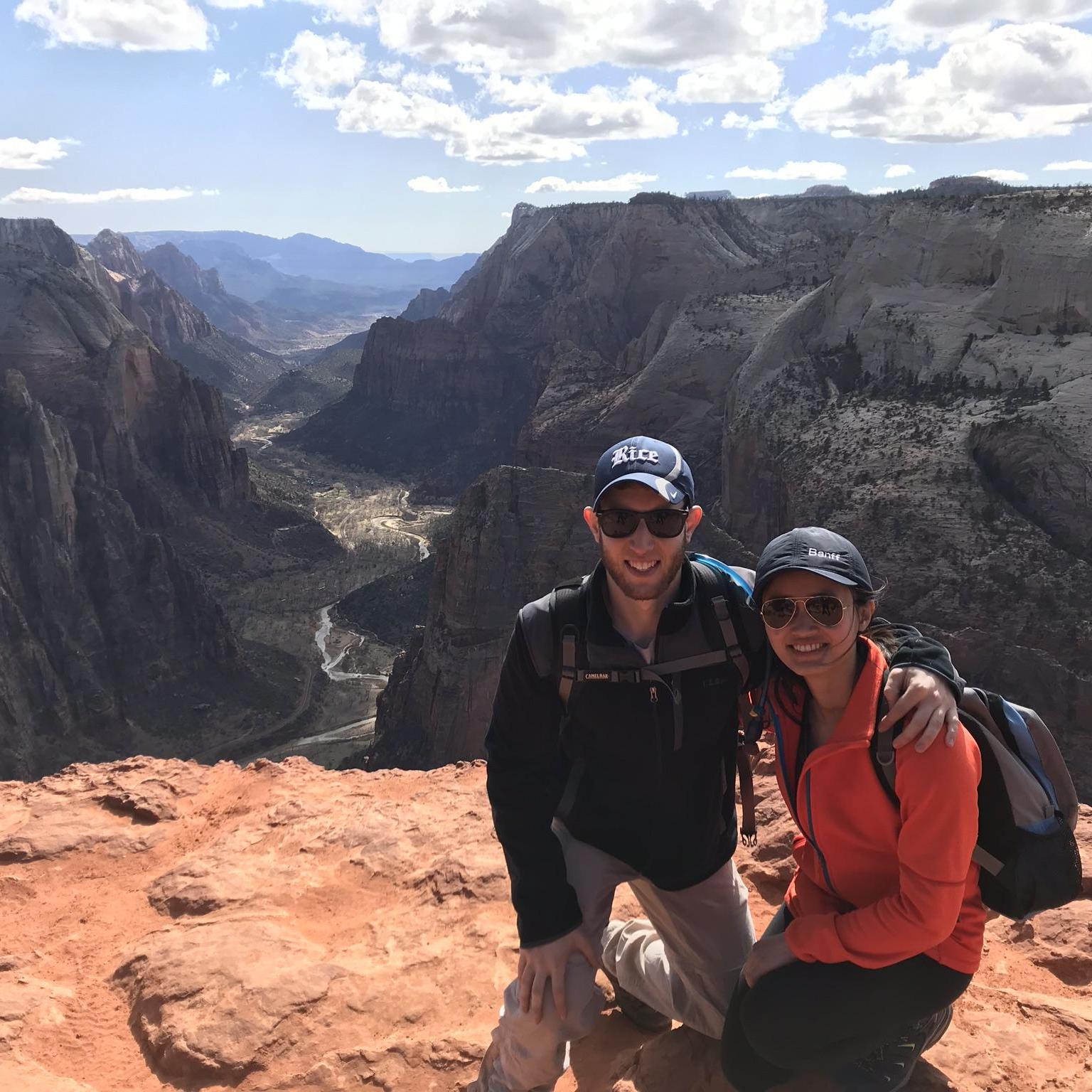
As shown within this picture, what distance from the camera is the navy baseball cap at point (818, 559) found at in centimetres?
444

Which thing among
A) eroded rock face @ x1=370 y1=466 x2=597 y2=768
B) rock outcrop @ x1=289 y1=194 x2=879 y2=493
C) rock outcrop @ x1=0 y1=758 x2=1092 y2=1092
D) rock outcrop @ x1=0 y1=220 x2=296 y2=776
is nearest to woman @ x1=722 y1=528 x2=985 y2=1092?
rock outcrop @ x1=0 y1=758 x2=1092 y2=1092

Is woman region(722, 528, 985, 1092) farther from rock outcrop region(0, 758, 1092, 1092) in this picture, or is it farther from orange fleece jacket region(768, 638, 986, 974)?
rock outcrop region(0, 758, 1092, 1092)

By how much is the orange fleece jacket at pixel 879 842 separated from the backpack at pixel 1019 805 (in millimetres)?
118

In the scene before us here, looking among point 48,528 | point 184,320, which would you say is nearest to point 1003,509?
point 48,528

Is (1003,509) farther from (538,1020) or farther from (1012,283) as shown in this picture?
(538,1020)

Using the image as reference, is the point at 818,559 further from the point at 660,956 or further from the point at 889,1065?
the point at 660,956

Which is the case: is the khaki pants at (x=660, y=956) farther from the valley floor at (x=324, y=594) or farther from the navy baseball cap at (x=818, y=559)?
the valley floor at (x=324, y=594)

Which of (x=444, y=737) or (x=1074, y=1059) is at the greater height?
(x=1074, y=1059)

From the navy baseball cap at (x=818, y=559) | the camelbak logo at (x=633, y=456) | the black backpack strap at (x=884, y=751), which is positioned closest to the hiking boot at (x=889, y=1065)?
the black backpack strap at (x=884, y=751)

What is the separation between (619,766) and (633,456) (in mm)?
1806

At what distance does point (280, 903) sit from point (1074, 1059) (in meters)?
6.34

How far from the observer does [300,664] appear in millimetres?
52688

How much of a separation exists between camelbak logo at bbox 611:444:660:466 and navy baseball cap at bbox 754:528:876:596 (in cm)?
90

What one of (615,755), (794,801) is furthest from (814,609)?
(615,755)
